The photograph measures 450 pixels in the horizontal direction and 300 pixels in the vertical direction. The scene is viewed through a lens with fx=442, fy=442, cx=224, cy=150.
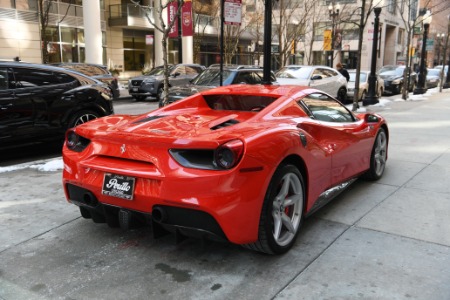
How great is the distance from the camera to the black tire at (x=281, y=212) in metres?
3.32

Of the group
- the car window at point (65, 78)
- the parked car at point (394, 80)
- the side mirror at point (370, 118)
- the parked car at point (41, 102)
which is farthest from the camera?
the parked car at point (394, 80)

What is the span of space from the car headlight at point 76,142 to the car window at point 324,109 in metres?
2.04

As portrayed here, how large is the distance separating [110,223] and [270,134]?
1.48 m

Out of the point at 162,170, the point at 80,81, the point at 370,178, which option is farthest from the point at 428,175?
the point at 80,81

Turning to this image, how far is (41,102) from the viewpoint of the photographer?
23.2ft

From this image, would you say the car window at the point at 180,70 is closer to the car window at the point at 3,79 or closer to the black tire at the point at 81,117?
the black tire at the point at 81,117

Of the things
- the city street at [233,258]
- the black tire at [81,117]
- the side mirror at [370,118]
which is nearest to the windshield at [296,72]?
the black tire at [81,117]

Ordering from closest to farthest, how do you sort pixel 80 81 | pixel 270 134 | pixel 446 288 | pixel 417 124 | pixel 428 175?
pixel 446 288, pixel 270 134, pixel 428 175, pixel 80 81, pixel 417 124

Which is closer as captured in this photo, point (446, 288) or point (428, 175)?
point (446, 288)

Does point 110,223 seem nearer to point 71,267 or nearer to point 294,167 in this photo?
point 71,267

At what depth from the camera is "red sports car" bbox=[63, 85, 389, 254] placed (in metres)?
3.06

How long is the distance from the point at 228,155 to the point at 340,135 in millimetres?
1956

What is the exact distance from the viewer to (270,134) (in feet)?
11.1

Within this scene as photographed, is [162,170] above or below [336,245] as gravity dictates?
above
